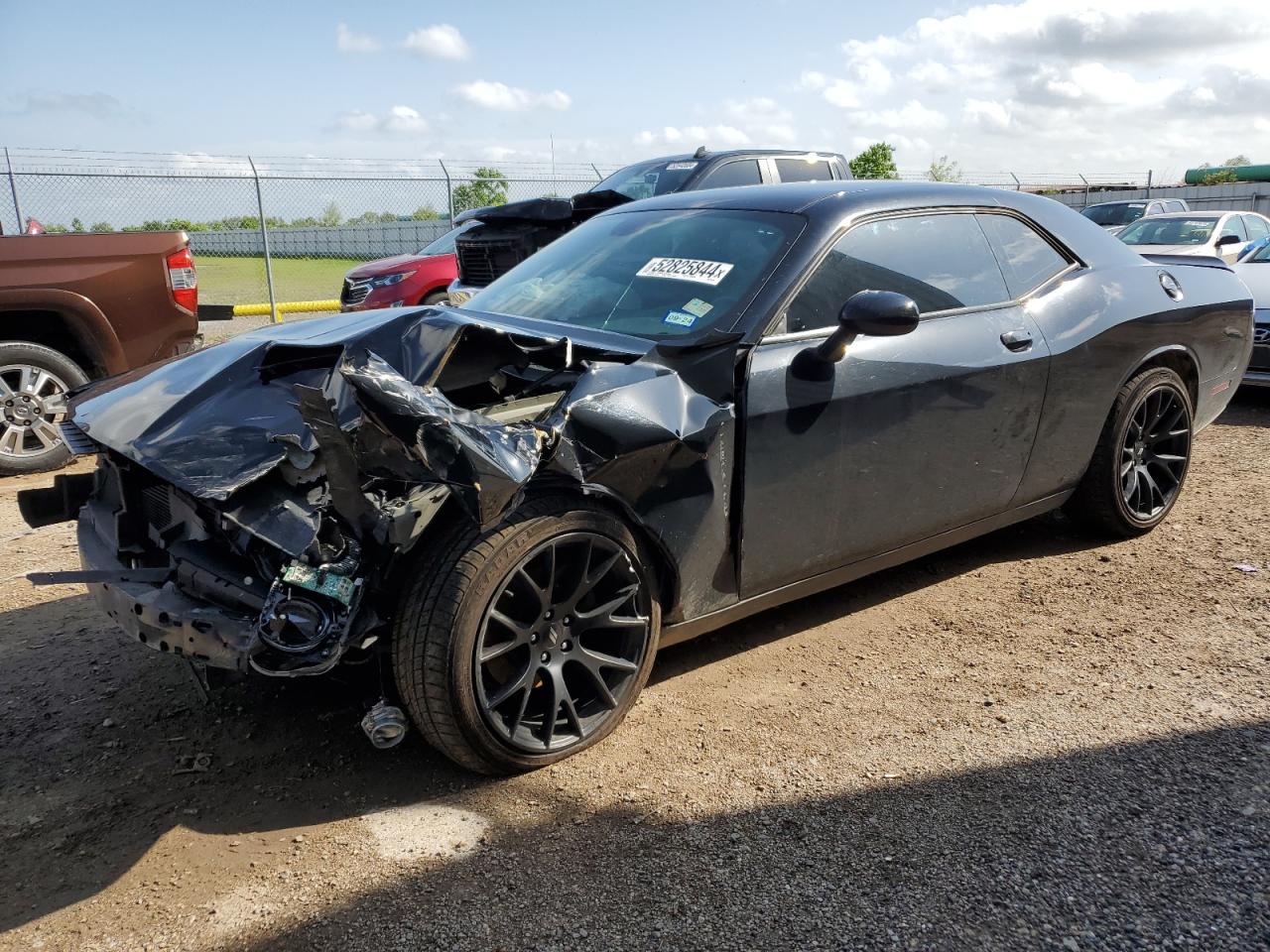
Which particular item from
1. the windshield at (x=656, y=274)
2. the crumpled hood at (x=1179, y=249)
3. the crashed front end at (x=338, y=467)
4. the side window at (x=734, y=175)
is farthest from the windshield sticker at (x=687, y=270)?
the crumpled hood at (x=1179, y=249)

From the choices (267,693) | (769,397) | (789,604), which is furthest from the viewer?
(789,604)

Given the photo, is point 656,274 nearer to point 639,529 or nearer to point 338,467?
point 639,529

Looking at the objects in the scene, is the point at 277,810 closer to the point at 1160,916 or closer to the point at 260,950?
the point at 260,950

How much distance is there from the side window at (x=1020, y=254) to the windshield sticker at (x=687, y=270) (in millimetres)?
1325

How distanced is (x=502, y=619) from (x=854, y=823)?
3.69 ft

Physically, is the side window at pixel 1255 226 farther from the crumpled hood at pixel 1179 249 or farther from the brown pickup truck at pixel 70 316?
the brown pickup truck at pixel 70 316

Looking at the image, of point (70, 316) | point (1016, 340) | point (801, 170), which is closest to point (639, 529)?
point (1016, 340)

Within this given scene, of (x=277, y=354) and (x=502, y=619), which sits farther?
(x=277, y=354)

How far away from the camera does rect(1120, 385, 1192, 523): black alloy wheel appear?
4.47 metres

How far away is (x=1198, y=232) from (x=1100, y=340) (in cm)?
1046

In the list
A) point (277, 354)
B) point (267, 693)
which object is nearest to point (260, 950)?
point (267, 693)

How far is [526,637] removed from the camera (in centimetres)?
273

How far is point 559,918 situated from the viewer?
88.3 inches

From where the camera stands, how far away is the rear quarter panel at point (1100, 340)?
393cm
